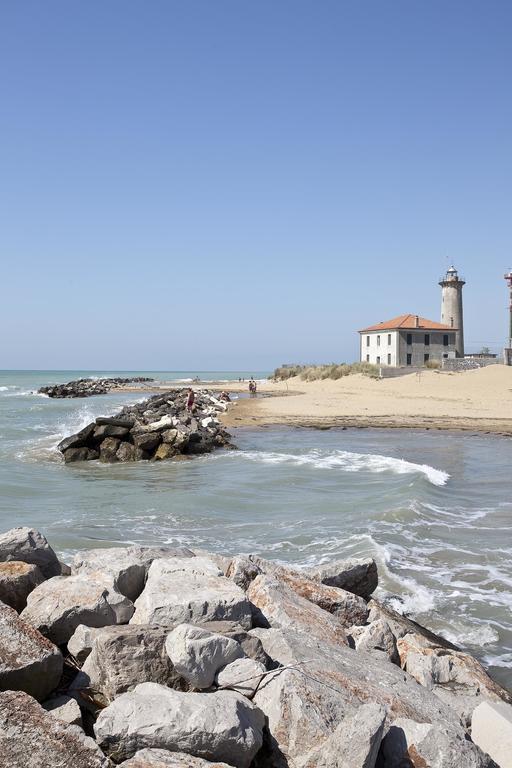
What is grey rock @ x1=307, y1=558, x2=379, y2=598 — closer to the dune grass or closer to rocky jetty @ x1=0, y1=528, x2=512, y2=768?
rocky jetty @ x1=0, y1=528, x2=512, y2=768

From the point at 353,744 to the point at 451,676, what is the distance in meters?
2.07

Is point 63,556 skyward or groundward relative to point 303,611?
groundward

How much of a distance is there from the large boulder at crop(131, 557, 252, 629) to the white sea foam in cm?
1102

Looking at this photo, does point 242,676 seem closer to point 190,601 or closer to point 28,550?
point 190,601

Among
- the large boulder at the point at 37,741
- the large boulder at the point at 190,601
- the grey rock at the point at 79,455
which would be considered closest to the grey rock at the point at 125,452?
the grey rock at the point at 79,455

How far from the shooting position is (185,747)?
121 inches

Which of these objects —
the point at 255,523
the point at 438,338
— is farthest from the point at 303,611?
the point at 438,338

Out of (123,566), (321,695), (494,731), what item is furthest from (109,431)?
(494,731)

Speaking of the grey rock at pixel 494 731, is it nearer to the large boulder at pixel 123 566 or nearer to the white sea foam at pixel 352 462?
the large boulder at pixel 123 566

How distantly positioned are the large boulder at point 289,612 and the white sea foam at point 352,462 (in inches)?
410

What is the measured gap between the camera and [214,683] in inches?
145

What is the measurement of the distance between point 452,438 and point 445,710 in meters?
21.2

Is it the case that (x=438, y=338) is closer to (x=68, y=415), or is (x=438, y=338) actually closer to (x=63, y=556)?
(x=68, y=415)

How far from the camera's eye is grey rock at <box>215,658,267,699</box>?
11.9ft
